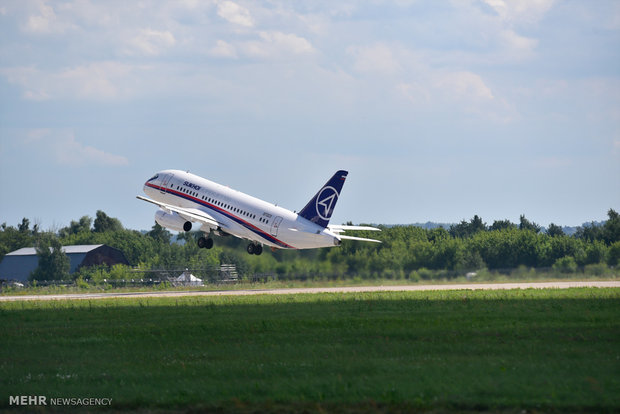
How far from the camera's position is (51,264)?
3984 inches

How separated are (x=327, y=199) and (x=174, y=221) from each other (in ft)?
51.3

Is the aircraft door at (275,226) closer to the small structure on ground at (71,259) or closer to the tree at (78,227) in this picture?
the small structure on ground at (71,259)

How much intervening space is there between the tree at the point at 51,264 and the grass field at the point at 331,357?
202 feet

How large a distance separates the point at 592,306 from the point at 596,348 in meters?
13.6

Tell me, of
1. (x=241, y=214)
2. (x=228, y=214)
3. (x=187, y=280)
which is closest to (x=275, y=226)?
(x=241, y=214)

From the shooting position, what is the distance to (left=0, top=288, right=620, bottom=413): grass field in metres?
20.1

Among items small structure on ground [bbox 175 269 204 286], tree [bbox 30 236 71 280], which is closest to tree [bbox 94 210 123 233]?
tree [bbox 30 236 71 280]

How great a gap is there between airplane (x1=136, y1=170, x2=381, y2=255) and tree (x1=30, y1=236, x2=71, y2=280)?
28.2 metres

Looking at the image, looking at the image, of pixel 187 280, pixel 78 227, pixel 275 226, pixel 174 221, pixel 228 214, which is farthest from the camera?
pixel 78 227

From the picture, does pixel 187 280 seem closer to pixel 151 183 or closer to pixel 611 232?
pixel 151 183

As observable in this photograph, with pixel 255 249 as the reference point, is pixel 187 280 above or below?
below

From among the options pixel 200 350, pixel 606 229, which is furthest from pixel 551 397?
pixel 606 229

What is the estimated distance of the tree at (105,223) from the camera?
576ft

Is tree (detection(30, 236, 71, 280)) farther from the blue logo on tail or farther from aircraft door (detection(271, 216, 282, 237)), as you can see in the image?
the blue logo on tail
